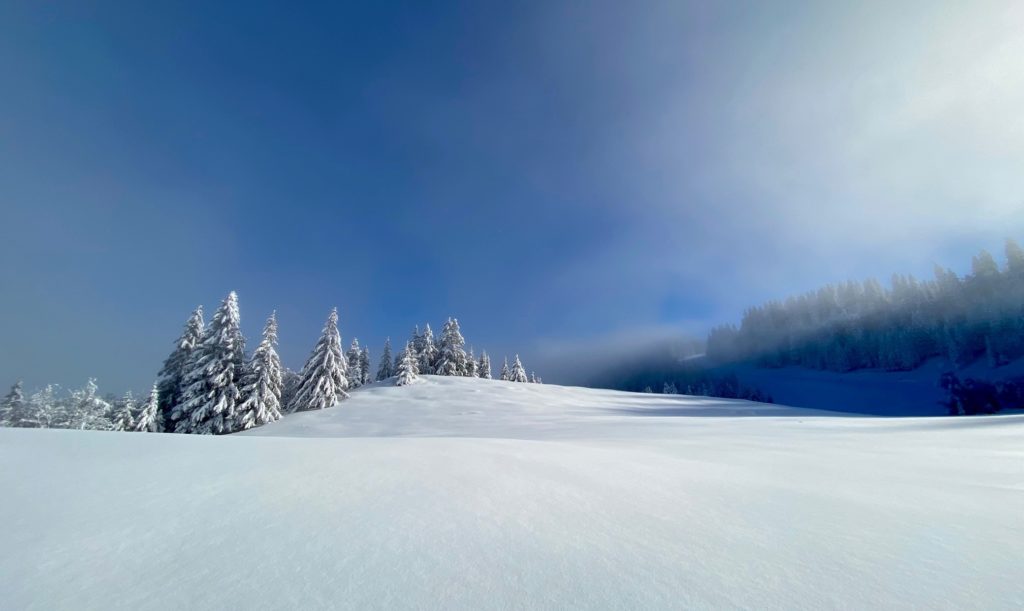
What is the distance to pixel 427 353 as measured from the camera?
53.8m

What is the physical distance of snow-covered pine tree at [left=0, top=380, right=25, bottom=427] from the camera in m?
33.2

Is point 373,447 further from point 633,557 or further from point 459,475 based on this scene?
point 633,557

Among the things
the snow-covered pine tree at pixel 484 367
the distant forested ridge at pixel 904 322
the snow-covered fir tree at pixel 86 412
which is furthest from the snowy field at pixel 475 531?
the distant forested ridge at pixel 904 322

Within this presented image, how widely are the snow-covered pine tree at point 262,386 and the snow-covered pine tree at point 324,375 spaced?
269 cm

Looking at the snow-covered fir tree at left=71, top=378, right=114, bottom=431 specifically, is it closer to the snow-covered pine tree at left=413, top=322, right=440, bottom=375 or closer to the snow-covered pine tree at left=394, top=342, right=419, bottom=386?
the snow-covered pine tree at left=394, top=342, right=419, bottom=386

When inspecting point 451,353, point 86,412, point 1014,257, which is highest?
point 1014,257

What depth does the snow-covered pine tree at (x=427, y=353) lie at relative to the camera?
53.4 meters

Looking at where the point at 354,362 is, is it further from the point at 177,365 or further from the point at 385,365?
the point at 177,365

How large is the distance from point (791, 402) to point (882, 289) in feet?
140

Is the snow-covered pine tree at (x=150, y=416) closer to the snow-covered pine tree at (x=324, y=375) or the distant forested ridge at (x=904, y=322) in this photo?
the snow-covered pine tree at (x=324, y=375)

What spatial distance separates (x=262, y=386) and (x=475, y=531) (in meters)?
28.7

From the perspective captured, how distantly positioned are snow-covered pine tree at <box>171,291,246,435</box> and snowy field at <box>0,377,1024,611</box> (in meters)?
22.0

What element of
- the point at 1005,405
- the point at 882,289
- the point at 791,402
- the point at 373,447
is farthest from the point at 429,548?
the point at 882,289

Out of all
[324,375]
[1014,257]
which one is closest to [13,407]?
[324,375]
